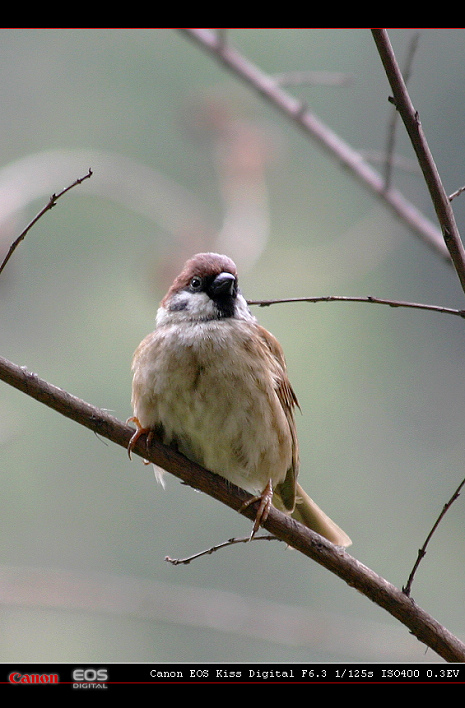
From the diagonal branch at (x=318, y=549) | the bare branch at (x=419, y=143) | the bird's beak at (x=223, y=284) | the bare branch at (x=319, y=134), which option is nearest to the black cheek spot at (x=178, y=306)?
the bird's beak at (x=223, y=284)

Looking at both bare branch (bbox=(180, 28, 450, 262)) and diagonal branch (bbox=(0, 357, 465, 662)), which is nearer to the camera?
diagonal branch (bbox=(0, 357, 465, 662))

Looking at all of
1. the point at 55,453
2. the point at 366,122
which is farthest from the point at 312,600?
the point at 366,122

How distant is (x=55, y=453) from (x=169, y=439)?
4.63 m

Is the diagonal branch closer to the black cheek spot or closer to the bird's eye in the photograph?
the black cheek spot

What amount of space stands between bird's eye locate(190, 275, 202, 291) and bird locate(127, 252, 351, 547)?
0.06 meters

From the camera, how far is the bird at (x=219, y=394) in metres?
2.58

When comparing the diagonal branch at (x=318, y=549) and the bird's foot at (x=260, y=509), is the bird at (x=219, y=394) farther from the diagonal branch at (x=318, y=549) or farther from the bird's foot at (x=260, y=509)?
the diagonal branch at (x=318, y=549)

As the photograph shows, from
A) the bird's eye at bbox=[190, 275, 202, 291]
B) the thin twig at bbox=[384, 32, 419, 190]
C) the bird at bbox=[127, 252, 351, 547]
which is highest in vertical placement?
the thin twig at bbox=[384, 32, 419, 190]

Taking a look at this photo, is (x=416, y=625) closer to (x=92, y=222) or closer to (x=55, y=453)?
(x=55, y=453)

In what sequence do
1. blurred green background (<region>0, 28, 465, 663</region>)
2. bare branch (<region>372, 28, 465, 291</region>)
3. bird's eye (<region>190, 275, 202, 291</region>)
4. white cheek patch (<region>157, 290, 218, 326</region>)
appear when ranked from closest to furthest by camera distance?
bare branch (<region>372, 28, 465, 291</region>), white cheek patch (<region>157, 290, 218, 326</region>), bird's eye (<region>190, 275, 202, 291</region>), blurred green background (<region>0, 28, 465, 663</region>)
